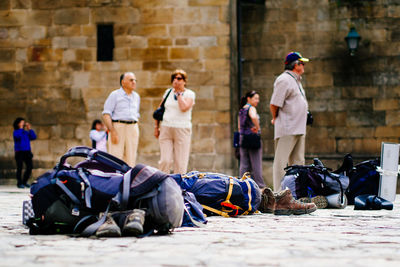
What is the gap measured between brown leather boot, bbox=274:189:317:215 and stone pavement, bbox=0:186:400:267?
849 mm

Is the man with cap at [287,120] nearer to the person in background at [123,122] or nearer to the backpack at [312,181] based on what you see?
the backpack at [312,181]

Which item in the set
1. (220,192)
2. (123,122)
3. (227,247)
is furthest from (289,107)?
(227,247)

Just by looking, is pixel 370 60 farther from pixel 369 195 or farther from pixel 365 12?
pixel 369 195

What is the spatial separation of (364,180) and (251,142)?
9.12ft

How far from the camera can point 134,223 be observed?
399 cm

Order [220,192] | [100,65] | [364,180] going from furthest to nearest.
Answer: [100,65] < [364,180] < [220,192]

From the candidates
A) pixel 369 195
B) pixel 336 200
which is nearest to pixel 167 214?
pixel 336 200

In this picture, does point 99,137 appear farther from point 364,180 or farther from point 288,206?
point 288,206

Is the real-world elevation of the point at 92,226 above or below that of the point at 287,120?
below

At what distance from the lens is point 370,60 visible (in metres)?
14.4

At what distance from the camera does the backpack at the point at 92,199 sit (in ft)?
13.9

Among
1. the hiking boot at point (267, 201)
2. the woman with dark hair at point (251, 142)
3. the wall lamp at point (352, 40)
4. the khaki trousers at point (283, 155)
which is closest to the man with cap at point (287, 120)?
the khaki trousers at point (283, 155)

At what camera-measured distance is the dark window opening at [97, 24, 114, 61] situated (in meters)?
12.9

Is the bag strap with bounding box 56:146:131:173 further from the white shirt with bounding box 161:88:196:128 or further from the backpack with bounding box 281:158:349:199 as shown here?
the white shirt with bounding box 161:88:196:128
